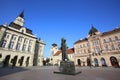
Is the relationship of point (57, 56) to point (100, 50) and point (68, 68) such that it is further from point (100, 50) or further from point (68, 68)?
point (68, 68)

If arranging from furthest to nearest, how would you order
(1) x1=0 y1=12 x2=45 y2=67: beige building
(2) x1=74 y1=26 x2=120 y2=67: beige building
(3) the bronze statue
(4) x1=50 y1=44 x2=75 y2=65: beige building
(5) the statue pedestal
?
(4) x1=50 y1=44 x2=75 y2=65: beige building, (2) x1=74 y1=26 x2=120 y2=67: beige building, (1) x1=0 y1=12 x2=45 y2=67: beige building, (3) the bronze statue, (5) the statue pedestal

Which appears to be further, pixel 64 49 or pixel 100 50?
pixel 100 50

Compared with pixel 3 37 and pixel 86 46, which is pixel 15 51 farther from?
pixel 86 46

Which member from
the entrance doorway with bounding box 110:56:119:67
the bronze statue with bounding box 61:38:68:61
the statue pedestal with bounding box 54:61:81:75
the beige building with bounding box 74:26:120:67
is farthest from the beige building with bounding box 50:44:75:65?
the statue pedestal with bounding box 54:61:81:75

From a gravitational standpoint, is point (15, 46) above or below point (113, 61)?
above

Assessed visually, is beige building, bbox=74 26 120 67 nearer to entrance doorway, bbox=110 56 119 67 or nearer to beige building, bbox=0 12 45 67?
entrance doorway, bbox=110 56 119 67

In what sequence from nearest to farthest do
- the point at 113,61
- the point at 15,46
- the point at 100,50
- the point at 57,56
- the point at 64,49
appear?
the point at 64,49 → the point at 15,46 → the point at 113,61 → the point at 100,50 → the point at 57,56

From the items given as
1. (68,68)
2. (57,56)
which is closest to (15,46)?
(68,68)

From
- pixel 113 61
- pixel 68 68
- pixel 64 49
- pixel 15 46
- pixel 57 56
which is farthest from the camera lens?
pixel 57 56

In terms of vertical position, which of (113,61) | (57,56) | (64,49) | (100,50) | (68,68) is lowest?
(113,61)

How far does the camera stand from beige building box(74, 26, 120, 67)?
31.5m

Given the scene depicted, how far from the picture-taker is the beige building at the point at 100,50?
3155 centimetres

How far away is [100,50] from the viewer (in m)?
35.7

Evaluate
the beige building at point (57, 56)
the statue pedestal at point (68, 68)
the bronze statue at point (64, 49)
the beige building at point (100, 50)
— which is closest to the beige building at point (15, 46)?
the bronze statue at point (64, 49)
